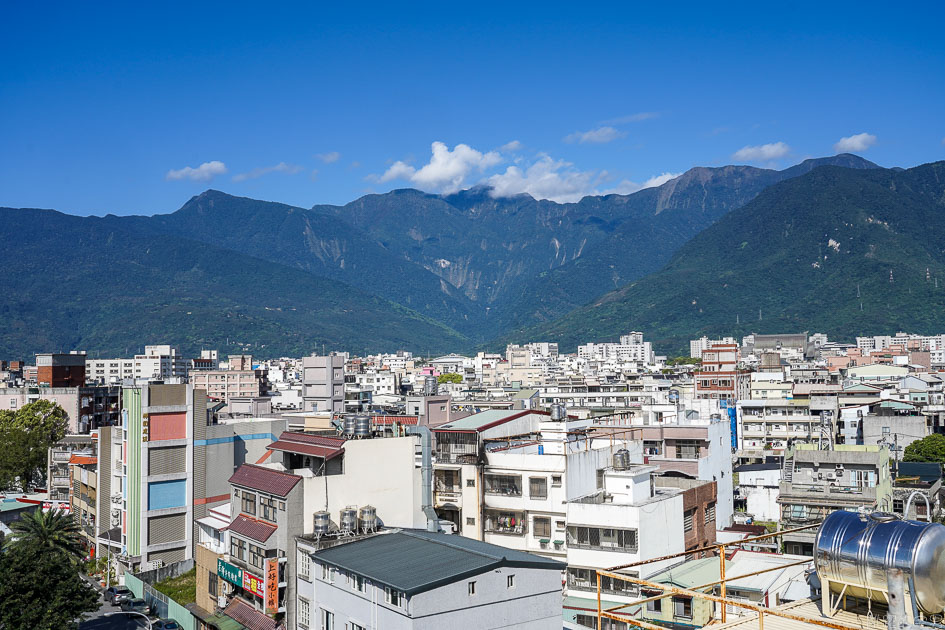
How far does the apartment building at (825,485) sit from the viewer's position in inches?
1421

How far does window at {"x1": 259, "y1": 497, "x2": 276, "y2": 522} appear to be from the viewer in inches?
1153

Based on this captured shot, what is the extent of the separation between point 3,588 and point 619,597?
21174mm

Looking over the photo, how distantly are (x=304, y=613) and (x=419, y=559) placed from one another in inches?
250

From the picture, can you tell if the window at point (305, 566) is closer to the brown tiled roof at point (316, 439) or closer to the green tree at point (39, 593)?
the brown tiled roof at point (316, 439)

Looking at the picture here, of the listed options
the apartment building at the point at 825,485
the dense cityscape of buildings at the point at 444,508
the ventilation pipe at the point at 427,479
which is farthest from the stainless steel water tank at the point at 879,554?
the ventilation pipe at the point at 427,479

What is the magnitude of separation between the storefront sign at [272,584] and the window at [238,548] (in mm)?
2696

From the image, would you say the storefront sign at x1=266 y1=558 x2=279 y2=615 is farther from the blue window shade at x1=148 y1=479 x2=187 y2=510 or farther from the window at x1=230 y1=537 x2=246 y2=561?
the blue window shade at x1=148 y1=479 x2=187 y2=510

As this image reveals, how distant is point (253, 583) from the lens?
95.8 ft

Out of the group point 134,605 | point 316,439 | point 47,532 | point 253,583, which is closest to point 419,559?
point 253,583

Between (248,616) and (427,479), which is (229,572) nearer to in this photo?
(248,616)

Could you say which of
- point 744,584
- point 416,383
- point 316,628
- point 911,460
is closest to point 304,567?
point 316,628

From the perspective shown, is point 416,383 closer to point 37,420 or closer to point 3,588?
point 37,420

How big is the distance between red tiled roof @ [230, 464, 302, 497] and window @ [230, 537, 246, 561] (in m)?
A: 2.01

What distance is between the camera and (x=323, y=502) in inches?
1145
